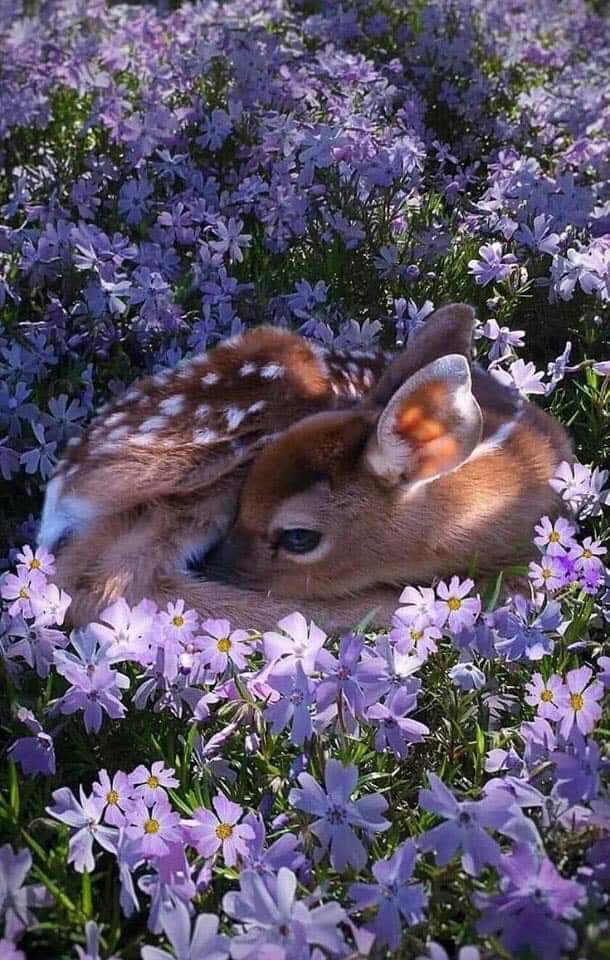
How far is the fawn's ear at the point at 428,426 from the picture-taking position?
275cm

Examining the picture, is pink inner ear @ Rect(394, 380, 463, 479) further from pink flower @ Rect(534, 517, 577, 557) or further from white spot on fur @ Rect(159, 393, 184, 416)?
white spot on fur @ Rect(159, 393, 184, 416)

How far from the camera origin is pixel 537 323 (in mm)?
4168

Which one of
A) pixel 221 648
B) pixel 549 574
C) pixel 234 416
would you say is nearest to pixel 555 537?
pixel 549 574

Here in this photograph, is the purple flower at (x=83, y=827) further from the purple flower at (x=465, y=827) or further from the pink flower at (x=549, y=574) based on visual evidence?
the pink flower at (x=549, y=574)

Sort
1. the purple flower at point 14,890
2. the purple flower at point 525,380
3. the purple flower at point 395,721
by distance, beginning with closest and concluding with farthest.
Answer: the purple flower at point 14,890
the purple flower at point 395,721
the purple flower at point 525,380

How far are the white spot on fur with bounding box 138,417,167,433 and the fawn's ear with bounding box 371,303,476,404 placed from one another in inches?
25.8

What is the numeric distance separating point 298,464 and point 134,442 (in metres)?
0.56

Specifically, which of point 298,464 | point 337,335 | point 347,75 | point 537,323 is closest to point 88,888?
point 298,464

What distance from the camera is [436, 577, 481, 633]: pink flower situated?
2.32m

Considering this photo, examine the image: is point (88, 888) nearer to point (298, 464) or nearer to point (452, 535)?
point (298, 464)

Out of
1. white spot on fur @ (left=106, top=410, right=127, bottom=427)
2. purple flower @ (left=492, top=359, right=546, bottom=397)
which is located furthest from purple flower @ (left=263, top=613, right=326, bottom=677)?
purple flower @ (left=492, top=359, right=546, bottom=397)

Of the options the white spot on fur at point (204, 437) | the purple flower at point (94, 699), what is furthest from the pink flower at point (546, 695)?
the white spot on fur at point (204, 437)

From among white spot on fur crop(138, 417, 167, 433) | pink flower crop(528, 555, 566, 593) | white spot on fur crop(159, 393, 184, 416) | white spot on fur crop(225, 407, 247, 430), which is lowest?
white spot on fur crop(138, 417, 167, 433)

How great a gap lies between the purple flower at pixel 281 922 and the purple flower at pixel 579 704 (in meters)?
0.62
